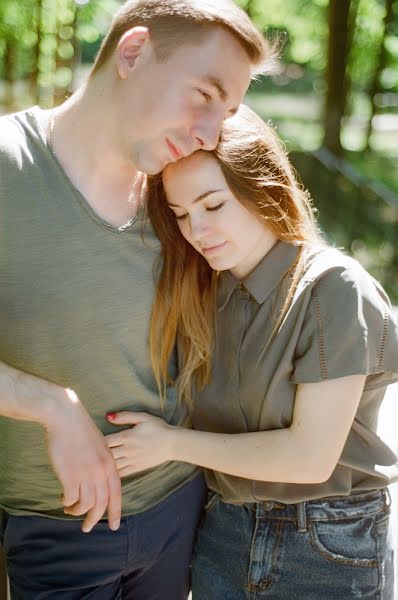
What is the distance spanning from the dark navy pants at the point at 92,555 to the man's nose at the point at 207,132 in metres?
1.00

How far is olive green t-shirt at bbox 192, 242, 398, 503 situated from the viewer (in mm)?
1996

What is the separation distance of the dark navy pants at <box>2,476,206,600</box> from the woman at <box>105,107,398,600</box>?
16 centimetres

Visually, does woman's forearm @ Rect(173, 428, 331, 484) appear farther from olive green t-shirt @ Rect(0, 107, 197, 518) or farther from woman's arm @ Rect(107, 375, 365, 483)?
olive green t-shirt @ Rect(0, 107, 197, 518)

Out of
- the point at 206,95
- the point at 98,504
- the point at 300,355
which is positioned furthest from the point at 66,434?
the point at 206,95

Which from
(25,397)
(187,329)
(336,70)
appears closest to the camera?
(25,397)

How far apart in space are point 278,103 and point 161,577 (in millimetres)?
33745

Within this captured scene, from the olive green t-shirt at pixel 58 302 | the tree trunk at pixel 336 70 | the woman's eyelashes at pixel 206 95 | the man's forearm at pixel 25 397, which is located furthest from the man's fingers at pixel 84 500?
the tree trunk at pixel 336 70

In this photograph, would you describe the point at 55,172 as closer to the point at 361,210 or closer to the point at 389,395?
the point at 389,395

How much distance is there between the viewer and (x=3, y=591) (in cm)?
247

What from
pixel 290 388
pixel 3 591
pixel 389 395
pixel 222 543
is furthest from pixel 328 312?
pixel 389 395

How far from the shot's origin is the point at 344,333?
1.99 metres

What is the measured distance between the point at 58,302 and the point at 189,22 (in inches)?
30.3

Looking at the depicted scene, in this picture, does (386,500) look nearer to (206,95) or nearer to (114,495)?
(114,495)

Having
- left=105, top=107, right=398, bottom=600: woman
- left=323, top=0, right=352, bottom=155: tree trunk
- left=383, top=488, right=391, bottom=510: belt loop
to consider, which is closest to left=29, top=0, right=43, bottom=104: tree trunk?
left=323, top=0, right=352, bottom=155: tree trunk
